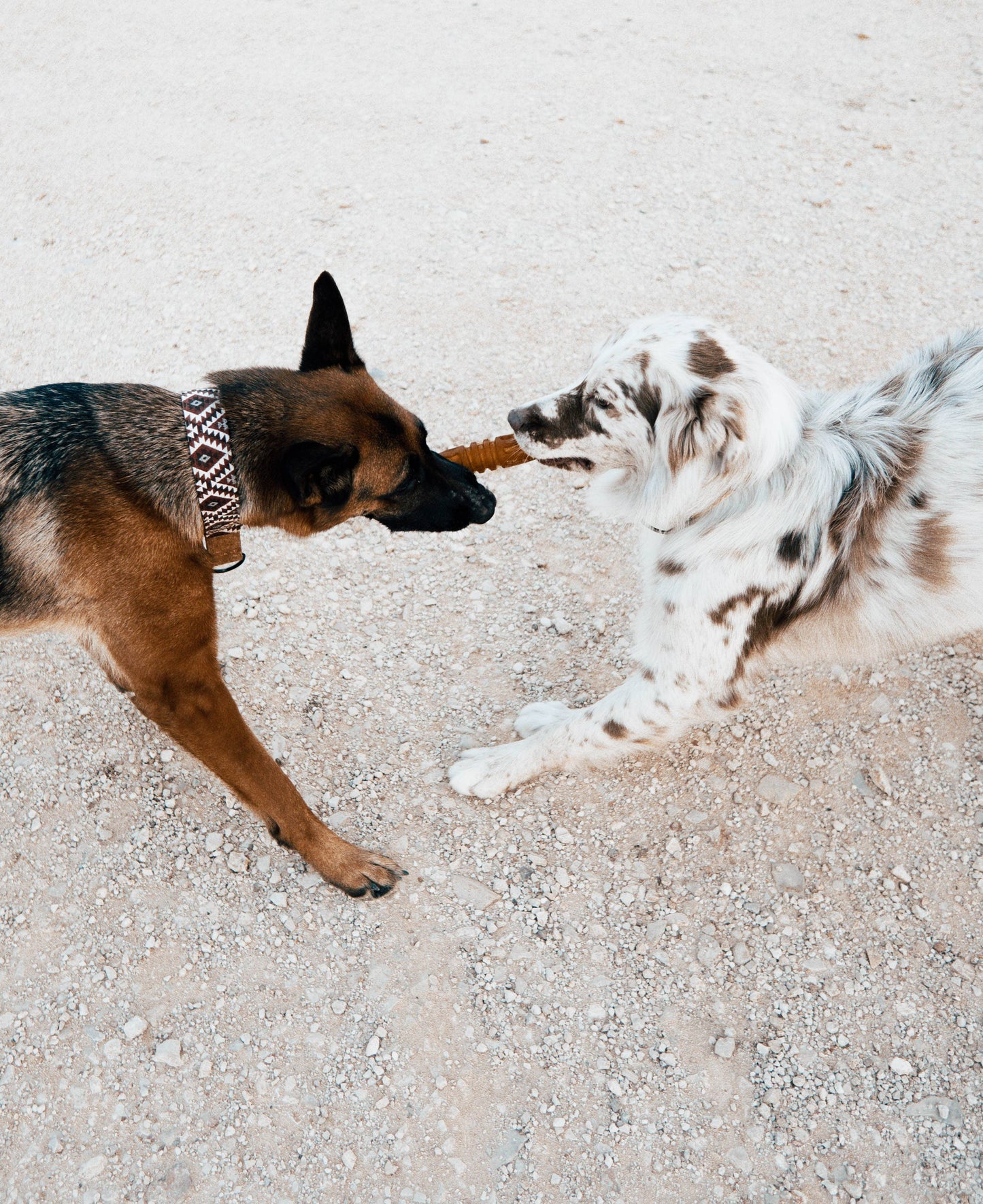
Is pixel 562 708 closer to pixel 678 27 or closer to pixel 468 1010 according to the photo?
pixel 468 1010

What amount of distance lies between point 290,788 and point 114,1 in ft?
30.9

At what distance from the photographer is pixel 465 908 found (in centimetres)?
313

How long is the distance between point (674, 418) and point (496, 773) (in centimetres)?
155

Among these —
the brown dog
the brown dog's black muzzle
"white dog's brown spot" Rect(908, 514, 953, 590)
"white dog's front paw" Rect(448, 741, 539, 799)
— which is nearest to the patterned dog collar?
the brown dog

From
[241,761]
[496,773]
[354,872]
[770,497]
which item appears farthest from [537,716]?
[770,497]

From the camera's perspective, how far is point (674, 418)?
2.65 m

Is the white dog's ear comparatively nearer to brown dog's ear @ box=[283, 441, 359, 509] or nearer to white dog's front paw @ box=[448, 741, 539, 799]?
brown dog's ear @ box=[283, 441, 359, 509]

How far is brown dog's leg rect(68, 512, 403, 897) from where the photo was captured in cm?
271

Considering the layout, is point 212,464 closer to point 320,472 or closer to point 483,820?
point 320,472

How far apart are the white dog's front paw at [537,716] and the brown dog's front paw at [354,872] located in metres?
0.80

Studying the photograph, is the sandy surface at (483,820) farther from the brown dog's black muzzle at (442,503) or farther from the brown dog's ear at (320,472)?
the brown dog's ear at (320,472)

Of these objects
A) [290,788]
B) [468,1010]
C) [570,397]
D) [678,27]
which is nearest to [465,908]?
→ [468,1010]

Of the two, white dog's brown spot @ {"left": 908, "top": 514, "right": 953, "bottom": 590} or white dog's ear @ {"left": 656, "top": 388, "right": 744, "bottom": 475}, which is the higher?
white dog's ear @ {"left": 656, "top": 388, "right": 744, "bottom": 475}

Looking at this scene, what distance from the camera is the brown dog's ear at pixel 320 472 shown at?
8.63 ft
